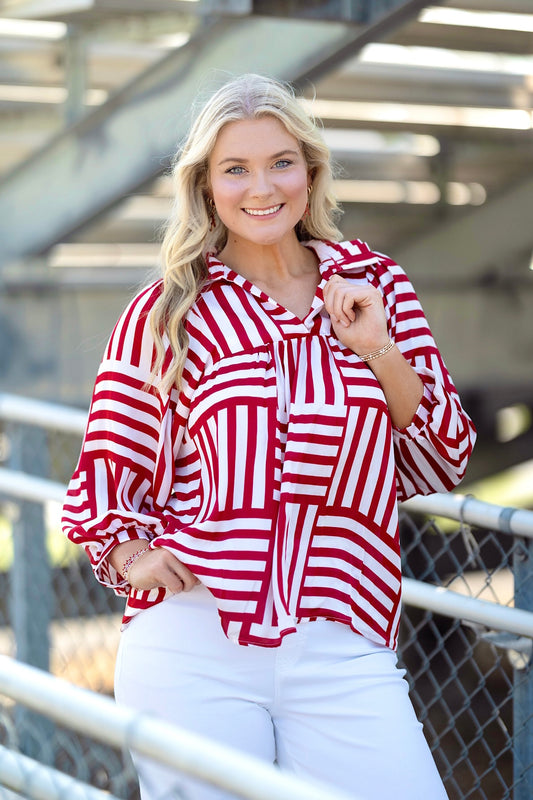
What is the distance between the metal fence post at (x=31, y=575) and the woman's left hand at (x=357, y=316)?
150 cm

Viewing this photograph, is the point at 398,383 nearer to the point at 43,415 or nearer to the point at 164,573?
the point at 164,573

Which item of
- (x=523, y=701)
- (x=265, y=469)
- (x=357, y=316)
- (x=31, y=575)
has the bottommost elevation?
(x=31, y=575)

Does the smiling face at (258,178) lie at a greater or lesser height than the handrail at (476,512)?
greater

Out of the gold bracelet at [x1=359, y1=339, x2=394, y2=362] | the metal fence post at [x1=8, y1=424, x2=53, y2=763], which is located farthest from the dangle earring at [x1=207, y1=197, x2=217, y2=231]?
the metal fence post at [x1=8, y1=424, x2=53, y2=763]

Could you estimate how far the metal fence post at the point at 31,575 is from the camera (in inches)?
128

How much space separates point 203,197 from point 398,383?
21.3 inches

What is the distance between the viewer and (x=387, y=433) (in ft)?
6.48

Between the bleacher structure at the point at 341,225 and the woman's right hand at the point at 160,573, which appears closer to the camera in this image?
the woman's right hand at the point at 160,573

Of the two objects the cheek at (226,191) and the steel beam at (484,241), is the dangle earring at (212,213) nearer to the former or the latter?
the cheek at (226,191)

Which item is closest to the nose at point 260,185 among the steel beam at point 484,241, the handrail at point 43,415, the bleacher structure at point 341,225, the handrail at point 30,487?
the bleacher structure at point 341,225

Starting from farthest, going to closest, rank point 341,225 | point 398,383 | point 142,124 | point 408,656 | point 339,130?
point 341,225 → point 339,130 → point 408,656 → point 142,124 → point 398,383

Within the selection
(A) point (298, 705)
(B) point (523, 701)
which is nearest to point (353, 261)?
(A) point (298, 705)

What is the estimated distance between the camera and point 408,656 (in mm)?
5031

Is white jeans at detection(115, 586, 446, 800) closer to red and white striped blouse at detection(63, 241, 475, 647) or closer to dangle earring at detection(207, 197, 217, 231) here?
red and white striped blouse at detection(63, 241, 475, 647)
